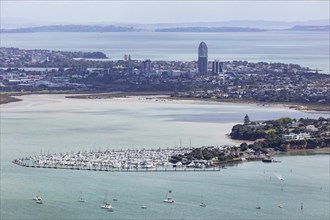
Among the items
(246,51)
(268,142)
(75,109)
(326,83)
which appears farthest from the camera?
(246,51)

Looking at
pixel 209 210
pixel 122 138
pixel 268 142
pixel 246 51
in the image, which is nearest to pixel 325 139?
pixel 268 142

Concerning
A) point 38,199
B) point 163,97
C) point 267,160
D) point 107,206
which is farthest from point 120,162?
point 163,97

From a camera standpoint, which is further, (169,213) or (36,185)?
(36,185)

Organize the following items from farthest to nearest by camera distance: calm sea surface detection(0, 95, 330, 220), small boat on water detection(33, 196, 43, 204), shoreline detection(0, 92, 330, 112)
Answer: shoreline detection(0, 92, 330, 112)
small boat on water detection(33, 196, 43, 204)
calm sea surface detection(0, 95, 330, 220)

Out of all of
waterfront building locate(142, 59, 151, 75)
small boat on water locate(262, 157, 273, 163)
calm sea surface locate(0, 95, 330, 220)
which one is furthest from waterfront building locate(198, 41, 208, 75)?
small boat on water locate(262, 157, 273, 163)

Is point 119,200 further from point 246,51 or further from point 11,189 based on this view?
point 246,51

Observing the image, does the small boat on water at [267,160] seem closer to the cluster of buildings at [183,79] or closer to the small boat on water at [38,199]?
the small boat on water at [38,199]

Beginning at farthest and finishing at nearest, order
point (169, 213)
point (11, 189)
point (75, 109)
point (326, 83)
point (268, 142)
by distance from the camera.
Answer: point (326, 83) < point (75, 109) < point (268, 142) < point (11, 189) < point (169, 213)

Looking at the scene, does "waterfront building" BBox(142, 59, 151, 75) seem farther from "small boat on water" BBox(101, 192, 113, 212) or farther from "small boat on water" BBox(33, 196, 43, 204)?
"small boat on water" BBox(101, 192, 113, 212)

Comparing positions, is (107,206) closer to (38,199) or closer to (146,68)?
(38,199)
